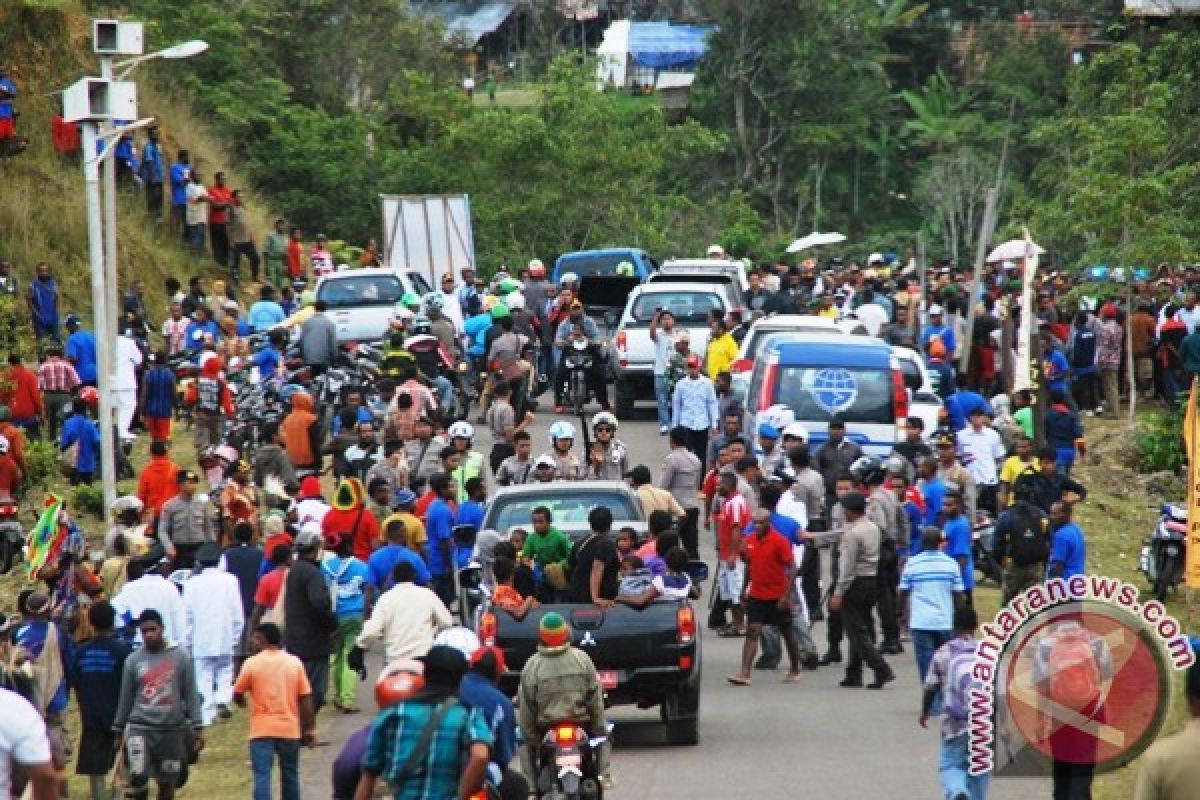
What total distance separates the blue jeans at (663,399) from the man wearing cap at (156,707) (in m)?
17.8

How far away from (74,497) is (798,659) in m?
11.8

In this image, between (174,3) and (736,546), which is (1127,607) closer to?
(736,546)

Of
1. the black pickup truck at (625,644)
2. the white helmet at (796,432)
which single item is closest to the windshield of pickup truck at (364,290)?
the white helmet at (796,432)

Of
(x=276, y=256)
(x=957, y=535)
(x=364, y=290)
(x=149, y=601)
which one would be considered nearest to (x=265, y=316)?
(x=364, y=290)

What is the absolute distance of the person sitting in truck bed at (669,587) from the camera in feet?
60.7

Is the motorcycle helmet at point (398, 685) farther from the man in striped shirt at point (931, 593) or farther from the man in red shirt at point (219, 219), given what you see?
the man in red shirt at point (219, 219)

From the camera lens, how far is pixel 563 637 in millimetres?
15328

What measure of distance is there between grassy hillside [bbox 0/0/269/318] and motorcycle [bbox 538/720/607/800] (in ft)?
86.7

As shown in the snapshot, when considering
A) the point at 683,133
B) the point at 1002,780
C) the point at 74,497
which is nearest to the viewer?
the point at 1002,780

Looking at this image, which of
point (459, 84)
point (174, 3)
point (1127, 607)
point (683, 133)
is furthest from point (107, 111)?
point (459, 84)

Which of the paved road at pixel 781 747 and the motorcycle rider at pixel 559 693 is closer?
the motorcycle rider at pixel 559 693

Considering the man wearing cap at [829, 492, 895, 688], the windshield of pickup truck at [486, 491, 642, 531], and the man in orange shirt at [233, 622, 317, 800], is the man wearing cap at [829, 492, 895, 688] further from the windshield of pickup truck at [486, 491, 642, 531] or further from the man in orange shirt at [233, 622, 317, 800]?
the man in orange shirt at [233, 622, 317, 800]

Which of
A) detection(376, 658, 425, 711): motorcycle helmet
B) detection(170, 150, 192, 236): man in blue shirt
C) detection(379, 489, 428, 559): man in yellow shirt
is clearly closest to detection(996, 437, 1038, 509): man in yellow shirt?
detection(379, 489, 428, 559): man in yellow shirt

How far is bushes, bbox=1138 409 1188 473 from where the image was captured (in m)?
36.3
